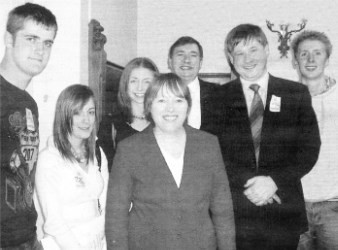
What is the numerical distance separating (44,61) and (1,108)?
19cm

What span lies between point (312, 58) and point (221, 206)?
0.76 m

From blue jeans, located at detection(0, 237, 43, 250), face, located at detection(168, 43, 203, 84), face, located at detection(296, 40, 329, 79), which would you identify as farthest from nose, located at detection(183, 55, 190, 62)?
blue jeans, located at detection(0, 237, 43, 250)

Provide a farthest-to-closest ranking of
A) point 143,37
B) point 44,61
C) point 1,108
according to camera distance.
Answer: point 143,37 → point 44,61 → point 1,108

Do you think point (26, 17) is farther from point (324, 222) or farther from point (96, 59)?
point (324, 222)

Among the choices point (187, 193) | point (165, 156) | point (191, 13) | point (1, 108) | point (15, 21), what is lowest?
point (187, 193)

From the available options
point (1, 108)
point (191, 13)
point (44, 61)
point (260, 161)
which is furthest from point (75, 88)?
point (191, 13)

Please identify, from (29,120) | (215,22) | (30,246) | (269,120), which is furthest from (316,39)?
(215,22)

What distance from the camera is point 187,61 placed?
1641 mm

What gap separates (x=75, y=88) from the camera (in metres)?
1.27

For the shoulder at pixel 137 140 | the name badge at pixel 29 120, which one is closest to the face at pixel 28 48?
the name badge at pixel 29 120

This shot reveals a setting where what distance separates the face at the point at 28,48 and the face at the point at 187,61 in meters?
0.66

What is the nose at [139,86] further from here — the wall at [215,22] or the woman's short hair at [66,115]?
the wall at [215,22]

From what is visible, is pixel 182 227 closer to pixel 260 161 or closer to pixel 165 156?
pixel 165 156

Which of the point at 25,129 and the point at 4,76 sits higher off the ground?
the point at 4,76
